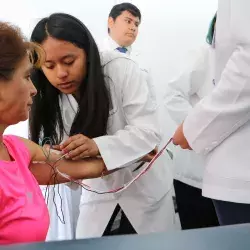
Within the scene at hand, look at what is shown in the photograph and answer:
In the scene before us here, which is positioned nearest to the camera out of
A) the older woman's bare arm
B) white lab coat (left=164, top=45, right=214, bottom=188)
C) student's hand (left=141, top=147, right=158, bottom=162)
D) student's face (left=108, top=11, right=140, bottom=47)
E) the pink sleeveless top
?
the pink sleeveless top

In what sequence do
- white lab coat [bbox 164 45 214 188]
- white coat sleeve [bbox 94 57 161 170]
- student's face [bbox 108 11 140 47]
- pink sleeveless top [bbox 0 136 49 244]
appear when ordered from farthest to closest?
student's face [bbox 108 11 140 47]
white lab coat [bbox 164 45 214 188]
white coat sleeve [bbox 94 57 161 170]
pink sleeveless top [bbox 0 136 49 244]

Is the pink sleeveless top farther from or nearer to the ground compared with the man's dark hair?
nearer to the ground

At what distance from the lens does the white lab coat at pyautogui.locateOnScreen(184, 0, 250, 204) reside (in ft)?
3.24

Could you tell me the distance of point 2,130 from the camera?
3.57ft

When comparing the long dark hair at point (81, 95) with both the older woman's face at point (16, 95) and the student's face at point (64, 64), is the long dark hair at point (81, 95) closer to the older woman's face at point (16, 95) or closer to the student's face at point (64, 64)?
the student's face at point (64, 64)

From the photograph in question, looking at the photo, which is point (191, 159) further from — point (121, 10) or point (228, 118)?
point (121, 10)

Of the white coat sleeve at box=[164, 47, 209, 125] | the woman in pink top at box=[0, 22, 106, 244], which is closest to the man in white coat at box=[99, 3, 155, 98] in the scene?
the white coat sleeve at box=[164, 47, 209, 125]

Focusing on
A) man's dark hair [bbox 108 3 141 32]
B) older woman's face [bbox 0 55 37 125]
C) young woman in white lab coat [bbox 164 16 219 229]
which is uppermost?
man's dark hair [bbox 108 3 141 32]

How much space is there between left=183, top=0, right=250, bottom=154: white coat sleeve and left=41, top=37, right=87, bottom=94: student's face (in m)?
0.48

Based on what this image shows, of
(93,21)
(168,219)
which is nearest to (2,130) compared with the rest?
(168,219)

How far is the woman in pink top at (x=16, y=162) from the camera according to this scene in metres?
0.95

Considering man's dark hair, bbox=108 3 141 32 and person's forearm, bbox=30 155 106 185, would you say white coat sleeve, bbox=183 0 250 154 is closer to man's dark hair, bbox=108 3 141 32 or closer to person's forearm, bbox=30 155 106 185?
person's forearm, bbox=30 155 106 185

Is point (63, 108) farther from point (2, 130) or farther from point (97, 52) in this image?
point (2, 130)

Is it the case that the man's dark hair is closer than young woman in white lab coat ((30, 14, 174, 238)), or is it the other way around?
young woman in white lab coat ((30, 14, 174, 238))
